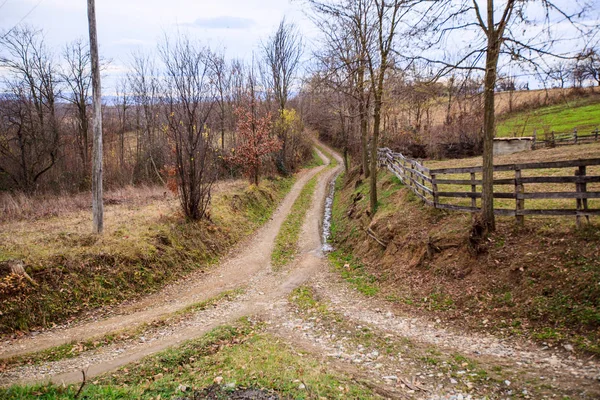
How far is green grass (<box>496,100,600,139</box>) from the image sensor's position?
33441mm

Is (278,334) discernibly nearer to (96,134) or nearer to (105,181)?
(96,134)

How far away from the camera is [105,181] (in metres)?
30.2

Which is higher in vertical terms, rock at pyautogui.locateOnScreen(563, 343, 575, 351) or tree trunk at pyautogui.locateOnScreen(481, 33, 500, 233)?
tree trunk at pyautogui.locateOnScreen(481, 33, 500, 233)

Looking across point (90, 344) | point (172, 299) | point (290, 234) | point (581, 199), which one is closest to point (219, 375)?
point (90, 344)

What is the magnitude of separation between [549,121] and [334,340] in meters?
42.3

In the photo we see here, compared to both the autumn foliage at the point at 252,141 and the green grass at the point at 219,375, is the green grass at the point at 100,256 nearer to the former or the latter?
the green grass at the point at 219,375

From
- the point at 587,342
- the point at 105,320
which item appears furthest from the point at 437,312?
the point at 105,320

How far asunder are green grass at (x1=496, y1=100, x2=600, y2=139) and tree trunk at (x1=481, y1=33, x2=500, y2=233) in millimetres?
28966

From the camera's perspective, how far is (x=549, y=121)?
37.9 metres

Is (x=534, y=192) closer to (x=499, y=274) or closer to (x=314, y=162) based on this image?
(x=499, y=274)

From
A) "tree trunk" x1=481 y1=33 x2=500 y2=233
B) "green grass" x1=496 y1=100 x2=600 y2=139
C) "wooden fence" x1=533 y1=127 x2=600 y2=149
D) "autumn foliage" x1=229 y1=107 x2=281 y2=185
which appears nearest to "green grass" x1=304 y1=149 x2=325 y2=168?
"autumn foliage" x1=229 y1=107 x2=281 y2=185

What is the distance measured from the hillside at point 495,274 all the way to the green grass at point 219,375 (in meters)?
3.77

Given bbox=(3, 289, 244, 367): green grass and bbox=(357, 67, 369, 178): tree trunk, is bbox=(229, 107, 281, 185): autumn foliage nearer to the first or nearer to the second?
bbox=(357, 67, 369, 178): tree trunk

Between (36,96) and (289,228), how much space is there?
2580 cm
